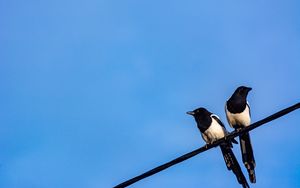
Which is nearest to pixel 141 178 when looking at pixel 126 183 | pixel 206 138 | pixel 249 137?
pixel 126 183

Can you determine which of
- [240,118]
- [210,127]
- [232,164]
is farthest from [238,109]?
[232,164]

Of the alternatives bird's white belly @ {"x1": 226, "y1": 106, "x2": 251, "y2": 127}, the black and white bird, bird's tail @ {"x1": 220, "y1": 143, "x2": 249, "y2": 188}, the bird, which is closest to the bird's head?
the black and white bird

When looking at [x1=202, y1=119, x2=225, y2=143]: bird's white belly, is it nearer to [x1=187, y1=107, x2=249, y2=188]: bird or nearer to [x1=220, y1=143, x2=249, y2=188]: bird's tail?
[x1=187, y1=107, x2=249, y2=188]: bird

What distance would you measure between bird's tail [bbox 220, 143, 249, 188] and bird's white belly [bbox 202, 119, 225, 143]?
801 millimetres

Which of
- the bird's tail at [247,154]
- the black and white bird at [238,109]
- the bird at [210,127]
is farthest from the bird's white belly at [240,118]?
the bird's tail at [247,154]

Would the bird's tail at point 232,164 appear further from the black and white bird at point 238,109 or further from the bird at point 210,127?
the black and white bird at point 238,109

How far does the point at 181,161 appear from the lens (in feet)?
15.8

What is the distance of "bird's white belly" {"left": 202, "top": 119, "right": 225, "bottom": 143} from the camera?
26.2 ft

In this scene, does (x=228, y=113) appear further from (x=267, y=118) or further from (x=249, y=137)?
(x=267, y=118)

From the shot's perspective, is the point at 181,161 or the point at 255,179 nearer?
the point at 181,161

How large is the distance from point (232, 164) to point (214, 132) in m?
1.25

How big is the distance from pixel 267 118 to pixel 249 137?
9.27 feet

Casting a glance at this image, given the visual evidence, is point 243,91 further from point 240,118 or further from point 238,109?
point 240,118

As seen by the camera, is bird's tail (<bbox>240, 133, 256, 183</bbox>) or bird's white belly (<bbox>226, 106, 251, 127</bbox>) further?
bird's white belly (<bbox>226, 106, 251, 127</bbox>)
